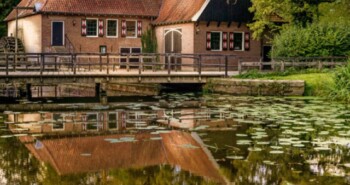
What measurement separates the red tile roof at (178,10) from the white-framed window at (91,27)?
3.90 m

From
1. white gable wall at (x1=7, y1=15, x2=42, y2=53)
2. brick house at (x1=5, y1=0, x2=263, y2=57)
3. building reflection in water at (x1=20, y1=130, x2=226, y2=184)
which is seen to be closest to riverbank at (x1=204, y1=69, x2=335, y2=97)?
brick house at (x1=5, y1=0, x2=263, y2=57)

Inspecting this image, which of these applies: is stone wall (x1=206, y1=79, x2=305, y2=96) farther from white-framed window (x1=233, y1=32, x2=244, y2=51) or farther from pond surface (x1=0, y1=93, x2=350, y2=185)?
white-framed window (x1=233, y1=32, x2=244, y2=51)

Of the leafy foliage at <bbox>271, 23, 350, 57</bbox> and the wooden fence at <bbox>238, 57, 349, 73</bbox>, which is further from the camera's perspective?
the leafy foliage at <bbox>271, 23, 350, 57</bbox>

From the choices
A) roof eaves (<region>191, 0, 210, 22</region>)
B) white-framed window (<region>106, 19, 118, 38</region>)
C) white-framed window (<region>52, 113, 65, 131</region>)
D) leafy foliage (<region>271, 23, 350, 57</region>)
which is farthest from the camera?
white-framed window (<region>106, 19, 118, 38</region>)

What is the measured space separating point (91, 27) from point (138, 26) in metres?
3.25

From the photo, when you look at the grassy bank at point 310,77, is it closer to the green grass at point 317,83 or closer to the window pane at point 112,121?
the green grass at point 317,83

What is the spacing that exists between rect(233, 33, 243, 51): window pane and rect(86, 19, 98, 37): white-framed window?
29.0 ft

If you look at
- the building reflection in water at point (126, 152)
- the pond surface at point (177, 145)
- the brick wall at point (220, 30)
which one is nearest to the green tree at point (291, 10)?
the brick wall at point (220, 30)

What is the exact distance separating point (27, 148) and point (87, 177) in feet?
10.6

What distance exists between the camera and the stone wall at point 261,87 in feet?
86.9

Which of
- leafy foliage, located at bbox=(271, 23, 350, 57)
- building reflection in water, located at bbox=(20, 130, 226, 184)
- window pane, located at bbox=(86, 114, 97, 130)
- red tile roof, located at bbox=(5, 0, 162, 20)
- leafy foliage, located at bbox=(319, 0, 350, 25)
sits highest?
red tile roof, located at bbox=(5, 0, 162, 20)

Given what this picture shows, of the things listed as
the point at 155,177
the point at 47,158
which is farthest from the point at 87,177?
the point at 47,158

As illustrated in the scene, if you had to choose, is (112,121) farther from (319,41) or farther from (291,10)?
(291,10)

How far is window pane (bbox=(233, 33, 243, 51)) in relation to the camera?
39728 millimetres
